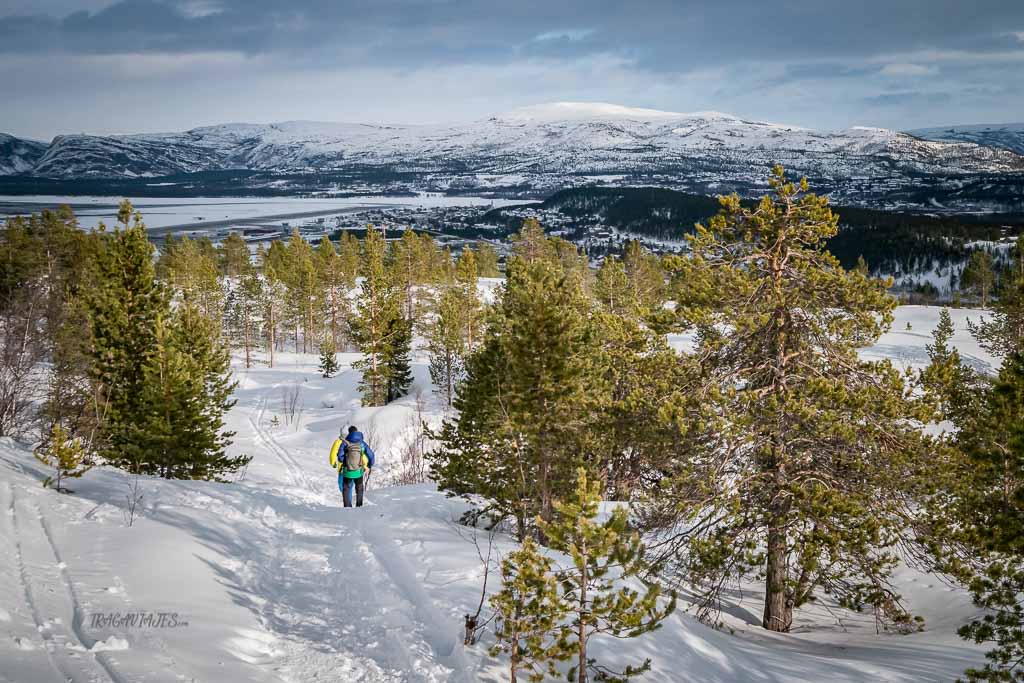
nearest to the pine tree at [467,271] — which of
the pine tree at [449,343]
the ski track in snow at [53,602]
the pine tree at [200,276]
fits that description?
the pine tree at [449,343]

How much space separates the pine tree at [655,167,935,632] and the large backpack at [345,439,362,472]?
703 centimetres

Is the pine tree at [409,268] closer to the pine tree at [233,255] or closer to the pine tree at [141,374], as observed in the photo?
the pine tree at [233,255]

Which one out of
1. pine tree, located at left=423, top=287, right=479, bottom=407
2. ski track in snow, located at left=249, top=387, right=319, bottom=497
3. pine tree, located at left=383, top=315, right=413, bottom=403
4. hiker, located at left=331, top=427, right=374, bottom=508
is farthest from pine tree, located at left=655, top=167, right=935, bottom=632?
pine tree, located at left=383, top=315, right=413, bottom=403

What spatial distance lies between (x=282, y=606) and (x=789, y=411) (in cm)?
759

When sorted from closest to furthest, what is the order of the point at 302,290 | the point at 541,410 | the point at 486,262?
the point at 541,410, the point at 302,290, the point at 486,262

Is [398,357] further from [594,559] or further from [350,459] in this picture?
[594,559]

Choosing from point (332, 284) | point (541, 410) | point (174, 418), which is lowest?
point (174, 418)

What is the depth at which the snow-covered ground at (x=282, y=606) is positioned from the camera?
19.4ft

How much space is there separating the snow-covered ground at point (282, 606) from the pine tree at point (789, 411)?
5.12ft

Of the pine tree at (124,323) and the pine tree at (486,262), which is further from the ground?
the pine tree at (486,262)

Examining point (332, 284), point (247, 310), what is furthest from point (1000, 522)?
point (247, 310)

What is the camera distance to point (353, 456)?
13680mm

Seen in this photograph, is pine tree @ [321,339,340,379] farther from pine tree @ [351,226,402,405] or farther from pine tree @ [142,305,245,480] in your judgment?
pine tree @ [142,305,245,480]

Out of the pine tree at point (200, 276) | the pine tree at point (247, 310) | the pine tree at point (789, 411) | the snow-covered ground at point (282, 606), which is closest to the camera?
the snow-covered ground at point (282, 606)
